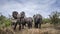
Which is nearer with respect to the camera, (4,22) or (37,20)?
(37,20)

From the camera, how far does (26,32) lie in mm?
14227

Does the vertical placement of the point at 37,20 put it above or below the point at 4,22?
above

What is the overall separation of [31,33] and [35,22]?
20.8 feet

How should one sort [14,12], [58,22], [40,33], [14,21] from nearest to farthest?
1. [40,33]
2. [14,21]
3. [14,12]
4. [58,22]

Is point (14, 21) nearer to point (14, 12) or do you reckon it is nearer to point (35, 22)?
point (14, 12)

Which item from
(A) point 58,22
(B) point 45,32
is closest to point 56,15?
(A) point 58,22

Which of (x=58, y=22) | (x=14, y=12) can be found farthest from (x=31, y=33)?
(x=58, y=22)

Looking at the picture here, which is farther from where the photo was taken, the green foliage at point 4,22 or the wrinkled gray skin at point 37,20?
the green foliage at point 4,22

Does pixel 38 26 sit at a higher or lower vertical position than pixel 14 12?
lower

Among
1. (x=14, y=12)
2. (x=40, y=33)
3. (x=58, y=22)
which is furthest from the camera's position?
(x=58, y=22)

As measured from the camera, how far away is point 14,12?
63.4 feet

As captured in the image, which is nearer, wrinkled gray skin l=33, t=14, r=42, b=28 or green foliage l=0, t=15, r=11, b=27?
wrinkled gray skin l=33, t=14, r=42, b=28

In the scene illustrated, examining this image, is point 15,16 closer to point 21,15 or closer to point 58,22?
point 21,15

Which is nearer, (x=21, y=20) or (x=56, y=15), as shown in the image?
(x=21, y=20)
